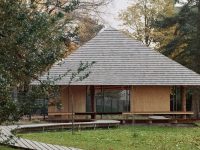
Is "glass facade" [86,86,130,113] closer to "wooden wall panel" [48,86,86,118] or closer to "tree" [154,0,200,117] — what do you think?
"wooden wall panel" [48,86,86,118]

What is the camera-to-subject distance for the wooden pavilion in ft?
90.1

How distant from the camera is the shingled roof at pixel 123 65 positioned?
27.4m

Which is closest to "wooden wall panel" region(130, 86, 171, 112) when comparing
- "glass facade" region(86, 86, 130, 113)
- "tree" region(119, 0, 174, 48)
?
"glass facade" region(86, 86, 130, 113)

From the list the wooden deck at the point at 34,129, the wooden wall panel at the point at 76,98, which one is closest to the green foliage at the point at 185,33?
the wooden wall panel at the point at 76,98

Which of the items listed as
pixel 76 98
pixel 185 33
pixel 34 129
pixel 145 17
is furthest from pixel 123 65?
pixel 145 17

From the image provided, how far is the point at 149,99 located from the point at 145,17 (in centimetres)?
2111

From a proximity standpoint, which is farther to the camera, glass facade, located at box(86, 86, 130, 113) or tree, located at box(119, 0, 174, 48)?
tree, located at box(119, 0, 174, 48)

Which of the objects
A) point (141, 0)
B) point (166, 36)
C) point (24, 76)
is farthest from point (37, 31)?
point (141, 0)

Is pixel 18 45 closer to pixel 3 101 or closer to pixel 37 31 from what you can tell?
pixel 37 31

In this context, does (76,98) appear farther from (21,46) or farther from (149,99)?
(21,46)

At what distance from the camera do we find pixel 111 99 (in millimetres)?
29922

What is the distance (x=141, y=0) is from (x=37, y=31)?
42434 mm

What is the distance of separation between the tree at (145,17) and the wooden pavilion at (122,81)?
1588 centimetres

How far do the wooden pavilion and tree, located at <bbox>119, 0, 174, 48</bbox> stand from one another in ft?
52.1
